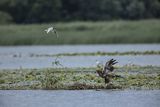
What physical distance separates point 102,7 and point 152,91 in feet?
203

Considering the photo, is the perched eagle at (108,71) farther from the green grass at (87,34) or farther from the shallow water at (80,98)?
the green grass at (87,34)

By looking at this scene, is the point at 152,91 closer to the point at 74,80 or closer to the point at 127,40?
the point at 74,80

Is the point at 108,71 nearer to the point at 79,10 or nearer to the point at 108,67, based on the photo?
the point at 108,67

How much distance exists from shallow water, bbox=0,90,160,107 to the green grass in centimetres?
3327

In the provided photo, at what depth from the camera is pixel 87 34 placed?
212 feet

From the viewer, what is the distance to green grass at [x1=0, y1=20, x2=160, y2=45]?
59.9 m

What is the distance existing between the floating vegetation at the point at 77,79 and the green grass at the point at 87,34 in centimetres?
2689

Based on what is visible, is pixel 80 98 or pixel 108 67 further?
pixel 108 67

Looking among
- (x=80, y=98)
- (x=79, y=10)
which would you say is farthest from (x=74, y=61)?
(x=79, y=10)

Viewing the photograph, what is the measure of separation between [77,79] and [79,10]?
59853mm

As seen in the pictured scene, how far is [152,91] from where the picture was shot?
24.1m

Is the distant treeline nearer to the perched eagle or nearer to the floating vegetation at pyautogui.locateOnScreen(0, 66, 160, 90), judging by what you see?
the floating vegetation at pyautogui.locateOnScreen(0, 66, 160, 90)

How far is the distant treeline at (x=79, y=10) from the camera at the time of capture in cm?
8350

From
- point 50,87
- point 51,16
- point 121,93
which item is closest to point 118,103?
point 121,93
